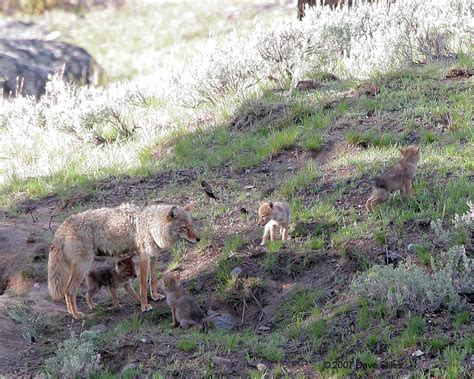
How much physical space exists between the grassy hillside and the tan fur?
0.38 m

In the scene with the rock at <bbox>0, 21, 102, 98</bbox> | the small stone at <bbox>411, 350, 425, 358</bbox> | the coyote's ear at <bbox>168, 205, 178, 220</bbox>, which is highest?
the coyote's ear at <bbox>168, 205, 178, 220</bbox>

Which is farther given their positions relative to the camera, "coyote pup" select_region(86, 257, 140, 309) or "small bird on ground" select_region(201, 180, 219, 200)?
"small bird on ground" select_region(201, 180, 219, 200)

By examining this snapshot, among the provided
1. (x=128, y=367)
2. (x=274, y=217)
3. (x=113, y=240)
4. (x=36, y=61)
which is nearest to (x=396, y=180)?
(x=274, y=217)

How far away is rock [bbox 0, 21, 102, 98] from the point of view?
73.3 feet

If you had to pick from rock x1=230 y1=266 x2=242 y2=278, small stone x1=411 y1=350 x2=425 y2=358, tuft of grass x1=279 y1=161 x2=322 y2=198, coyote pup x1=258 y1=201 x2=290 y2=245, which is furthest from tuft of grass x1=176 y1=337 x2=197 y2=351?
tuft of grass x1=279 y1=161 x2=322 y2=198

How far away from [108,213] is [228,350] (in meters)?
2.54

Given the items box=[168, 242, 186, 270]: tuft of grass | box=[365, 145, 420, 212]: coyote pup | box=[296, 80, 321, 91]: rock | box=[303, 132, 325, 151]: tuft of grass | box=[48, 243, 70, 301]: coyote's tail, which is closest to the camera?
box=[48, 243, 70, 301]: coyote's tail

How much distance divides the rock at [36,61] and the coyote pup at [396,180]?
589 inches

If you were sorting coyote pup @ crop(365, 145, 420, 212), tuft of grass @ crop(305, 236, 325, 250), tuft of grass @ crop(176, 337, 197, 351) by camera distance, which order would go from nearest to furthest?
1. tuft of grass @ crop(176, 337, 197, 351)
2. tuft of grass @ crop(305, 236, 325, 250)
3. coyote pup @ crop(365, 145, 420, 212)

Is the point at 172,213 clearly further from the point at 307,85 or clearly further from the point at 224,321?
the point at 307,85

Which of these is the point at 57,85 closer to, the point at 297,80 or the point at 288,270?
the point at 297,80

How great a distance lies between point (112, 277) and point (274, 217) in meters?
1.93

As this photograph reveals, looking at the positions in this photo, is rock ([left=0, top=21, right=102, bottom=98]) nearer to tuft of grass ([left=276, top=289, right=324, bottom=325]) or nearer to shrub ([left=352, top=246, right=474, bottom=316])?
tuft of grass ([left=276, top=289, right=324, bottom=325])

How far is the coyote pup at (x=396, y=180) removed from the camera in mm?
8680
